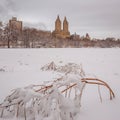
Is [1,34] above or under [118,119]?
above

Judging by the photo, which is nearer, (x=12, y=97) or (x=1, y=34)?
(x=12, y=97)

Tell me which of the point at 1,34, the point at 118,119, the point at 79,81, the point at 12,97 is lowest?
the point at 118,119

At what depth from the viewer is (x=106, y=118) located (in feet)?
3.87

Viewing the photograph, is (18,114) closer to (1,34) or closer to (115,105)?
(115,105)

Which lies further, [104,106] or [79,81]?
[104,106]

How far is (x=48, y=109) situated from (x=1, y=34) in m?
25.3

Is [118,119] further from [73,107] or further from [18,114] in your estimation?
[18,114]

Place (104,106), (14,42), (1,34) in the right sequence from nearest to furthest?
(104,106) → (1,34) → (14,42)

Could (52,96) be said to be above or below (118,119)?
above

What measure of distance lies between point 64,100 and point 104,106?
1.34 ft

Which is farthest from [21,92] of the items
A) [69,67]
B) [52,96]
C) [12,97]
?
[69,67]

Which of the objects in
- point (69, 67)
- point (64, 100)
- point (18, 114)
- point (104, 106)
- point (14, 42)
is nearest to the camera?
point (64, 100)

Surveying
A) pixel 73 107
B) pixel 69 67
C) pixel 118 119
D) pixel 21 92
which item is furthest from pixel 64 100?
pixel 69 67

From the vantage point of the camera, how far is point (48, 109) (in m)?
1.17
